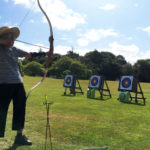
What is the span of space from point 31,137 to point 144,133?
187cm

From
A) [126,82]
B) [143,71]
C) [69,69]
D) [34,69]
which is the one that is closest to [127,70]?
[143,71]

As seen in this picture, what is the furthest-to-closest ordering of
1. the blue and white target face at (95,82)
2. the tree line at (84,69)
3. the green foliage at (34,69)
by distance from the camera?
the green foliage at (34,69)
the tree line at (84,69)
the blue and white target face at (95,82)

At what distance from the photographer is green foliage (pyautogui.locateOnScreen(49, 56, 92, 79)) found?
133 ft

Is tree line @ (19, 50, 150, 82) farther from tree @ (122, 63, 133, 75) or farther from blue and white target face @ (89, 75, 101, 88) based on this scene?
blue and white target face @ (89, 75, 101, 88)

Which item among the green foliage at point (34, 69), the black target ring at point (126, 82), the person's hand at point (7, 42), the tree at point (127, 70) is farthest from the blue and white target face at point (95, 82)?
the tree at point (127, 70)

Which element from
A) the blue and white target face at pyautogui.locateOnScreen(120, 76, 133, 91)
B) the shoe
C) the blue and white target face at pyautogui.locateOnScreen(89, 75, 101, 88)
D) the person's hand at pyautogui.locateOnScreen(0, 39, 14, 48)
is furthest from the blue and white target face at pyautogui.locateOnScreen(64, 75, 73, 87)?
the person's hand at pyautogui.locateOnScreen(0, 39, 14, 48)

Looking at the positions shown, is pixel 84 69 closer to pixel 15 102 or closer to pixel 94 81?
pixel 94 81

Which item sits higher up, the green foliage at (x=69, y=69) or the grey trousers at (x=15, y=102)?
the green foliage at (x=69, y=69)

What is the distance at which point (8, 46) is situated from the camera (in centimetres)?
237

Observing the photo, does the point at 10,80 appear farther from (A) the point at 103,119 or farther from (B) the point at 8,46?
(A) the point at 103,119

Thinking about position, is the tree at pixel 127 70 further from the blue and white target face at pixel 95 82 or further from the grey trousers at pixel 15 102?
the grey trousers at pixel 15 102

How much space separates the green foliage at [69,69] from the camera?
40688 millimetres

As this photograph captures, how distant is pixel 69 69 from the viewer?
137 feet

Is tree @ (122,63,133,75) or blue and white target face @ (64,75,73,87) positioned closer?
blue and white target face @ (64,75,73,87)
